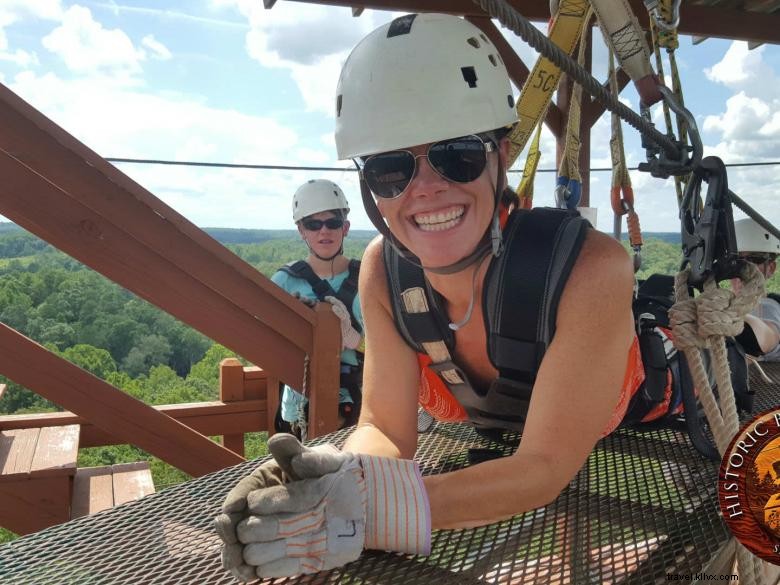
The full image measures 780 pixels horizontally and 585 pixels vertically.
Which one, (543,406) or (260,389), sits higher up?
(543,406)

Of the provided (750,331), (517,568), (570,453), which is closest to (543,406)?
(570,453)

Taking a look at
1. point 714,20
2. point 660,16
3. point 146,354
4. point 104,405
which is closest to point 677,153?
point 660,16

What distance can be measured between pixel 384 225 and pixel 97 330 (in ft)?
121

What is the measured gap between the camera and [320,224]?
4102 mm

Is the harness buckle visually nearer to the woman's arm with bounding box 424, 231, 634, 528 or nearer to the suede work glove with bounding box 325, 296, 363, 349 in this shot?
the woman's arm with bounding box 424, 231, 634, 528

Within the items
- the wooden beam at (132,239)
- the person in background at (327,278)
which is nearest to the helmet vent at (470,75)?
the wooden beam at (132,239)

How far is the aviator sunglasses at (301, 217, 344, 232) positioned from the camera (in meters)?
4.10

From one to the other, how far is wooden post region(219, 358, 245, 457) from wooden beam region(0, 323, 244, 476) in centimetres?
72

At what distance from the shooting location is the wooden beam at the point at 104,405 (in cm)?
279

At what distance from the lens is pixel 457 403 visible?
1882mm

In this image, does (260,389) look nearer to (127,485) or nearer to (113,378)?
(127,485)

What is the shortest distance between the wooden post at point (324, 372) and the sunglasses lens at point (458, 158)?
5.67 ft

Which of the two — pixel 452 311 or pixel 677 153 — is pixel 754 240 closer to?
pixel 677 153
